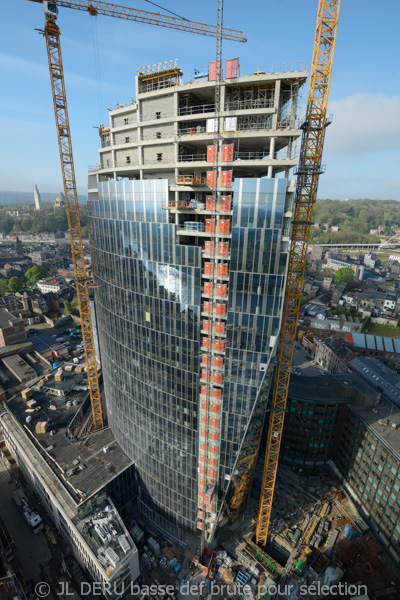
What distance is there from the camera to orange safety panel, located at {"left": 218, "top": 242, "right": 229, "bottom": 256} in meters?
46.6

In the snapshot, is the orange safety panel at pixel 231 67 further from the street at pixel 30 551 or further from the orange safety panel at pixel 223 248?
the street at pixel 30 551

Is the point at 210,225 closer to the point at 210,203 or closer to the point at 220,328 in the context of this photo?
the point at 210,203

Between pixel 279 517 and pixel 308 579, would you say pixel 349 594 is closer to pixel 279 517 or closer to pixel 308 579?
pixel 308 579

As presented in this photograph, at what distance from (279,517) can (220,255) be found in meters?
70.0

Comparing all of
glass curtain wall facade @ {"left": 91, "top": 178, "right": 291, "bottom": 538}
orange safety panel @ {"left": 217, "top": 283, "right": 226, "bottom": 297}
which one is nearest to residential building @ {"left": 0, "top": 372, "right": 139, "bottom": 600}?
glass curtain wall facade @ {"left": 91, "top": 178, "right": 291, "bottom": 538}

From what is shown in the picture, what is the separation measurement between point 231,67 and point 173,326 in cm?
4208

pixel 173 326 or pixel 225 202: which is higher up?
pixel 225 202

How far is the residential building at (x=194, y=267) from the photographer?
44.5m

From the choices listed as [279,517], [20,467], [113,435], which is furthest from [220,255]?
[20,467]

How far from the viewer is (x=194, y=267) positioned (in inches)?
1940

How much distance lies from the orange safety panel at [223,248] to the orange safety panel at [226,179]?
8997mm

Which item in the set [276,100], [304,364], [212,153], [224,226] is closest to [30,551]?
[224,226]

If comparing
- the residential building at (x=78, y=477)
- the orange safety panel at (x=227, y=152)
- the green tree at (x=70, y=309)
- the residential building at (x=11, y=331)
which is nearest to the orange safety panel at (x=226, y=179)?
the orange safety panel at (x=227, y=152)

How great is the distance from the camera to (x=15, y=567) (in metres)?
62.5
